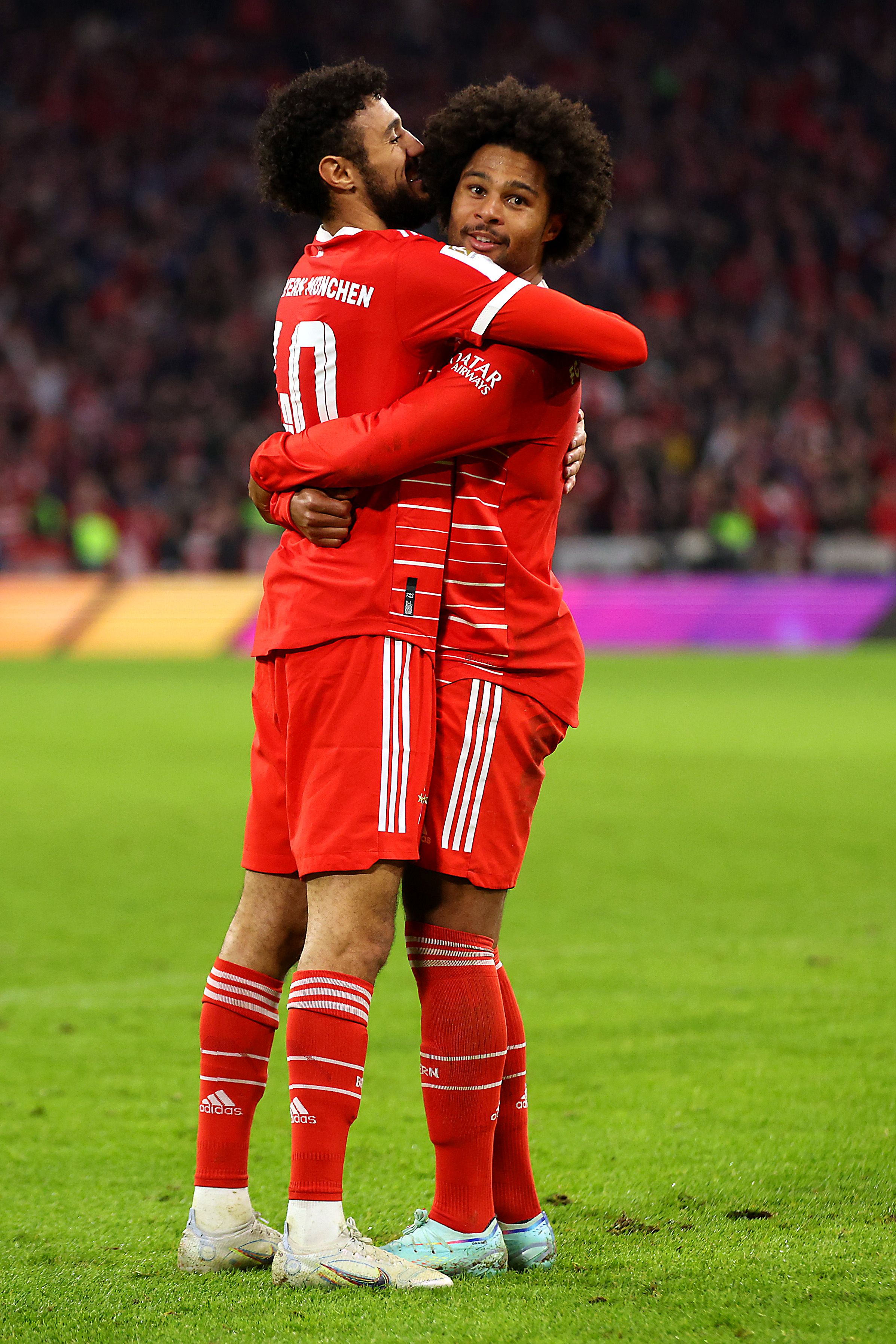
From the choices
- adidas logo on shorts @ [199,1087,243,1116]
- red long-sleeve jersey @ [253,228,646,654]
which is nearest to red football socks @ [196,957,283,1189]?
adidas logo on shorts @ [199,1087,243,1116]

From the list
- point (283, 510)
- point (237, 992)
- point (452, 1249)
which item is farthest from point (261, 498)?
point (452, 1249)

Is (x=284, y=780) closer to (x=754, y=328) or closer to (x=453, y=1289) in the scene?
(x=453, y=1289)

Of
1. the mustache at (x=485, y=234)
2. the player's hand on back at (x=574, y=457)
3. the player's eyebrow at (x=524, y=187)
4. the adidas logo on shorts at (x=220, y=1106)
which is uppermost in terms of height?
the player's eyebrow at (x=524, y=187)

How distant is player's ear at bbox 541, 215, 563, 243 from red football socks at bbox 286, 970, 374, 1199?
1.35 meters

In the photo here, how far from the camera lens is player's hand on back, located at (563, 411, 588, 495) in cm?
304

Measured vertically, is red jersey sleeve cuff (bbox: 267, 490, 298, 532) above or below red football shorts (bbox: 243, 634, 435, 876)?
above

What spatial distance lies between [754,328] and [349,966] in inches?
930

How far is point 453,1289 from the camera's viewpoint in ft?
8.46

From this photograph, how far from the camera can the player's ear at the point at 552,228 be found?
2.90 m

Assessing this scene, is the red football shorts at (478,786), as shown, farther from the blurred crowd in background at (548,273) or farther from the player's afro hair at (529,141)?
the blurred crowd in background at (548,273)

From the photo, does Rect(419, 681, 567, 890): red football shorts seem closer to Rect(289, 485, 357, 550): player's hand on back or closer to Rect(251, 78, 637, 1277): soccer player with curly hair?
Rect(251, 78, 637, 1277): soccer player with curly hair


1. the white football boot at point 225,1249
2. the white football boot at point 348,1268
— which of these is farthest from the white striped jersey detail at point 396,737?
the white football boot at point 225,1249

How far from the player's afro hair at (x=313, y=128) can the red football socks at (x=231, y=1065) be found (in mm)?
1387

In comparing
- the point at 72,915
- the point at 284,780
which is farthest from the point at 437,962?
the point at 72,915
